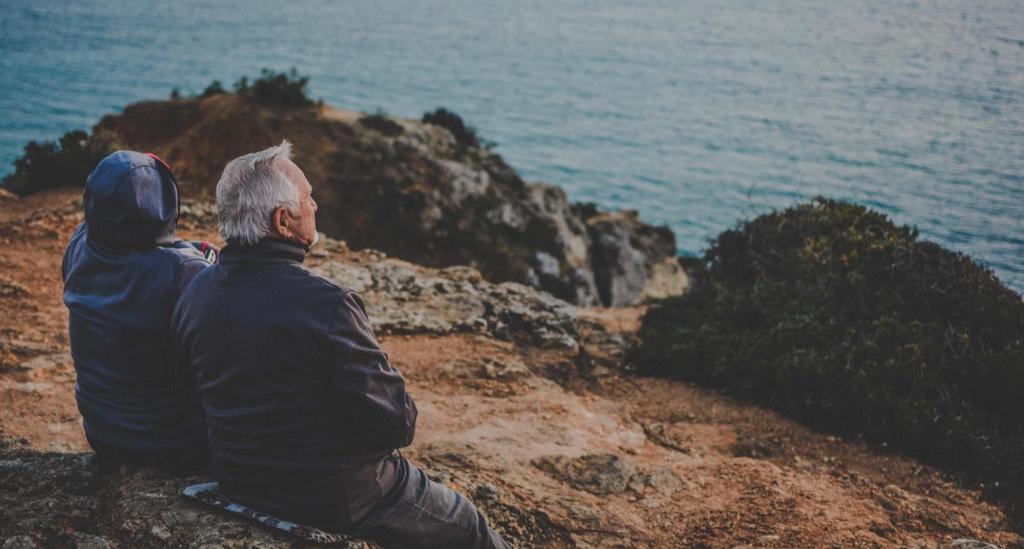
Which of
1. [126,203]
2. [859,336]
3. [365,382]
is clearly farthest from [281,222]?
[859,336]

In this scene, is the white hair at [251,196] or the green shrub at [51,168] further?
the green shrub at [51,168]

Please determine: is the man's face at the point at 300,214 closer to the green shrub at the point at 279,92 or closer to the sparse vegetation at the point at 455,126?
the green shrub at the point at 279,92

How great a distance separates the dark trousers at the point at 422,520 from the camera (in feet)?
11.9

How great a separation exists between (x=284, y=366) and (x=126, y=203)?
1.34 meters

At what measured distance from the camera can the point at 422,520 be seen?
371 centimetres

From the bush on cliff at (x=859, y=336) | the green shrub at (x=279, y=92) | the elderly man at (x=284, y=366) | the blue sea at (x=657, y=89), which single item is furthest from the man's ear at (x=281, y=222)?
the green shrub at (x=279, y=92)

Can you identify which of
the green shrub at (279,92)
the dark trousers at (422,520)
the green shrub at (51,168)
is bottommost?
the green shrub at (51,168)

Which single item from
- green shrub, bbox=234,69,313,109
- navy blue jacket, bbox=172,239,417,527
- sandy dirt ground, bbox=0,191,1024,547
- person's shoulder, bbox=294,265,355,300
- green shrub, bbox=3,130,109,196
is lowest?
sandy dirt ground, bbox=0,191,1024,547

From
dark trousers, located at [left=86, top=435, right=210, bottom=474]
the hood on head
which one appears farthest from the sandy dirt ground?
the hood on head

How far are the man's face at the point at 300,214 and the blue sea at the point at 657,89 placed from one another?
12157 millimetres

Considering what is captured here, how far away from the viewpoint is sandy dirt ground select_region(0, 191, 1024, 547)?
5703 millimetres

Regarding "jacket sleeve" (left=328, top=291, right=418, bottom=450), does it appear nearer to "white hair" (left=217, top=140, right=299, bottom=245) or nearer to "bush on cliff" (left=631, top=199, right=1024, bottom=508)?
"white hair" (left=217, top=140, right=299, bottom=245)

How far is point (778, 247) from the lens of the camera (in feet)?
39.1

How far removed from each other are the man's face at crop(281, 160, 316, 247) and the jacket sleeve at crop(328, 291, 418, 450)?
398mm
